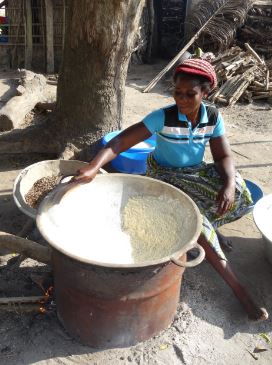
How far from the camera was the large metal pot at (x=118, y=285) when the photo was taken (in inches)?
72.1

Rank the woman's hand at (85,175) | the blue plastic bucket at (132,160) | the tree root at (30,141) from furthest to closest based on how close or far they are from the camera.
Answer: the tree root at (30,141) → the blue plastic bucket at (132,160) → the woman's hand at (85,175)

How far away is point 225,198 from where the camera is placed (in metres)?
2.41

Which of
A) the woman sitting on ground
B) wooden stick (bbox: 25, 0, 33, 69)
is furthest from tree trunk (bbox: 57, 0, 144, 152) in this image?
wooden stick (bbox: 25, 0, 33, 69)

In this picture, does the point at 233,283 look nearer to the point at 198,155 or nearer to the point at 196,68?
the point at 198,155

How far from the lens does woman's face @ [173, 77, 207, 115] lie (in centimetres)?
223

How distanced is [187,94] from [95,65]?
1474 mm

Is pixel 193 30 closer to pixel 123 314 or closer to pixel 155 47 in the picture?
pixel 155 47

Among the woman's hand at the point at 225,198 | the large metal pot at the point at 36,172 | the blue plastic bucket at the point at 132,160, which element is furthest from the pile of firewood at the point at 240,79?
the woman's hand at the point at 225,198

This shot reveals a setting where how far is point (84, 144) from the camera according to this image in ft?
12.5

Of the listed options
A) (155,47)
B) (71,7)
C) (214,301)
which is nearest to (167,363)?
(214,301)

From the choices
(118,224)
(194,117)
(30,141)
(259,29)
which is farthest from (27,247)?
(259,29)

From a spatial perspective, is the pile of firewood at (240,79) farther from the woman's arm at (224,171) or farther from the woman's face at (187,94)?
the woman's face at (187,94)

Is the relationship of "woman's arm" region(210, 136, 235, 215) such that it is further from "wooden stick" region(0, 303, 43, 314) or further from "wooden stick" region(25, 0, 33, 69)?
"wooden stick" region(25, 0, 33, 69)

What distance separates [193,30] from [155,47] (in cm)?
109
